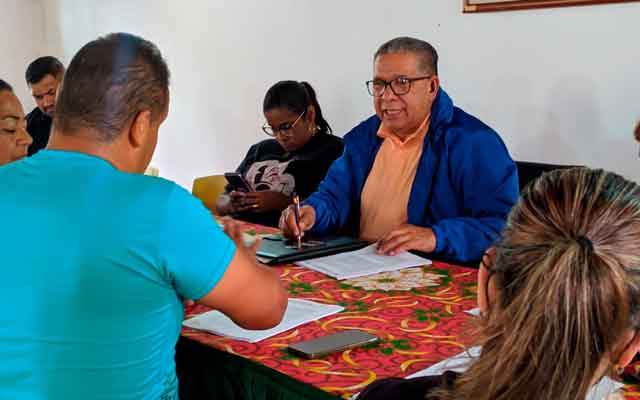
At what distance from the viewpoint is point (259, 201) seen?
9.91ft

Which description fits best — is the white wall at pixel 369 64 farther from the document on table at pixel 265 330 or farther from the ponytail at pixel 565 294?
the ponytail at pixel 565 294

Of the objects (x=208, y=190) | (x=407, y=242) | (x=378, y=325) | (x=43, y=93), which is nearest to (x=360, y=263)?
(x=407, y=242)

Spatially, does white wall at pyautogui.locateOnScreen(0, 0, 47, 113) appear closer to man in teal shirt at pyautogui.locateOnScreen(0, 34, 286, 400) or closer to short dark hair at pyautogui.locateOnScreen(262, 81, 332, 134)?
short dark hair at pyautogui.locateOnScreen(262, 81, 332, 134)

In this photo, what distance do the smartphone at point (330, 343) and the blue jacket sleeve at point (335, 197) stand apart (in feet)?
3.30

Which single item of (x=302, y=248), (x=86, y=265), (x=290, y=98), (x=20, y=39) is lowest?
(x=302, y=248)

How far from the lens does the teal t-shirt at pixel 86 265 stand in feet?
3.59

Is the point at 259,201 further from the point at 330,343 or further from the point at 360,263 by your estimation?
the point at 330,343

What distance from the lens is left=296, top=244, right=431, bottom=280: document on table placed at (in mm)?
1910

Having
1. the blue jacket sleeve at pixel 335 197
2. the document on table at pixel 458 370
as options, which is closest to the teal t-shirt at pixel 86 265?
the document on table at pixel 458 370

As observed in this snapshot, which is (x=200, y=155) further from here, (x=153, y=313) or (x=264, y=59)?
(x=153, y=313)

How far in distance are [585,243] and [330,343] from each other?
715mm

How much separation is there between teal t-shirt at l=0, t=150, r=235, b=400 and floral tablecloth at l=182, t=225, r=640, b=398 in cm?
29

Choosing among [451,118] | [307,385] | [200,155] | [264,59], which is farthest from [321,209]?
[200,155]

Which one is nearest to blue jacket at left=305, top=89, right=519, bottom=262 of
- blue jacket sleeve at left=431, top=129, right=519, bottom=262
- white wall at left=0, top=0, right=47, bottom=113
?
blue jacket sleeve at left=431, top=129, right=519, bottom=262
